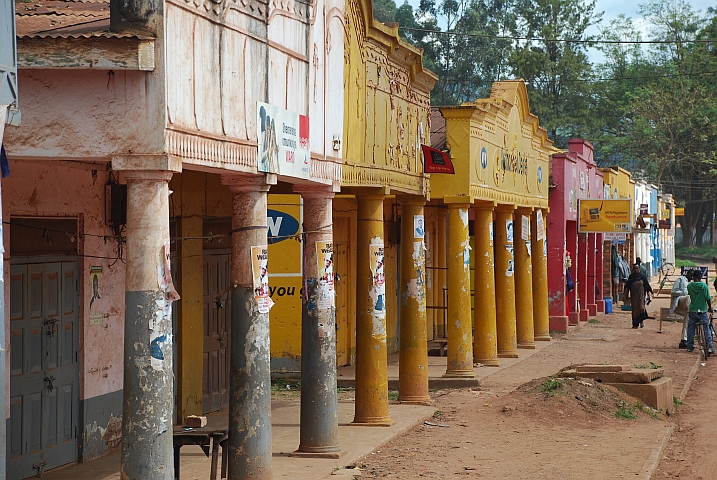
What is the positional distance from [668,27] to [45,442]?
71948mm

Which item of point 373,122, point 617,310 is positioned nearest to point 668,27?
point 617,310

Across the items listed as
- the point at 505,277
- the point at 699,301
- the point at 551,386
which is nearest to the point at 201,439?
the point at 551,386

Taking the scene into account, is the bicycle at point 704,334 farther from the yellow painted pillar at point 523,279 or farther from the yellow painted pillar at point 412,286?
the yellow painted pillar at point 412,286

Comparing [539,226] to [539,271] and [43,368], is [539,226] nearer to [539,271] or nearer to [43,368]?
[539,271]

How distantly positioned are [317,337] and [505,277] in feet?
34.4

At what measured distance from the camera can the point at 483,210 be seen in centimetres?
1991

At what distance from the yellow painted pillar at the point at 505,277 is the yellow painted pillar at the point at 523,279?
166 centimetres

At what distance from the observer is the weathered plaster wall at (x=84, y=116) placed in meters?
7.59

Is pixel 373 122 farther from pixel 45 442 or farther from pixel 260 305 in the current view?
pixel 45 442

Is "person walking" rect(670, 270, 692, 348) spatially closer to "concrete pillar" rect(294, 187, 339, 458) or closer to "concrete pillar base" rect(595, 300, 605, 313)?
"concrete pillar base" rect(595, 300, 605, 313)

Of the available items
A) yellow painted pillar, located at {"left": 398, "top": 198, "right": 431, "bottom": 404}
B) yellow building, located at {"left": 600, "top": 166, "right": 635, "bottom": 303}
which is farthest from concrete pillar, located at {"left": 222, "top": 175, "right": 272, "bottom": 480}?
yellow building, located at {"left": 600, "top": 166, "right": 635, "bottom": 303}

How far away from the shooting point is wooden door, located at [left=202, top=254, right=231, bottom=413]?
581 inches

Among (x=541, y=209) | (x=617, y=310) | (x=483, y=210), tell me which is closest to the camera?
(x=483, y=210)

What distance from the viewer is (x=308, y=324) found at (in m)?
11.7
